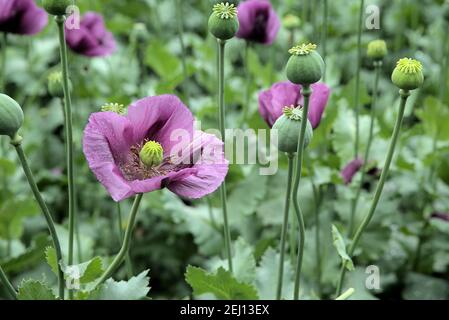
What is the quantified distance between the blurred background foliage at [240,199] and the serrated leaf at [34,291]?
0.30 meters

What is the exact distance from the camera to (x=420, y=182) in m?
1.38

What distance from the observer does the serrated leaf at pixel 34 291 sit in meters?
0.82

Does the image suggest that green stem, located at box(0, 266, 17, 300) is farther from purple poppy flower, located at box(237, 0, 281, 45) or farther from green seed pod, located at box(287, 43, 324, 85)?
purple poppy flower, located at box(237, 0, 281, 45)

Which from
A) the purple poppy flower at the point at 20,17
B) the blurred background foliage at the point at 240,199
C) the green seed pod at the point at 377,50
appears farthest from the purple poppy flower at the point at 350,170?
the purple poppy flower at the point at 20,17

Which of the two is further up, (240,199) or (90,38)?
(90,38)

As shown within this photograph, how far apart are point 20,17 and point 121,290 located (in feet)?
→ 2.09

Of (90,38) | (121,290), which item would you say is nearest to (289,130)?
(121,290)

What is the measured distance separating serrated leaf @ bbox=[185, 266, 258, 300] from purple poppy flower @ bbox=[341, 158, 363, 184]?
38 centimetres

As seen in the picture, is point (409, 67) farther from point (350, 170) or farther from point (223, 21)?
point (350, 170)

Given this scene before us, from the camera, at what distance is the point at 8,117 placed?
0.71m

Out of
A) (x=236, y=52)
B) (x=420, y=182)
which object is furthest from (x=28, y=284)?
(x=236, y=52)

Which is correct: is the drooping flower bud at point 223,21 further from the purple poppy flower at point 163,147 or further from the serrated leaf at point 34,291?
the serrated leaf at point 34,291
